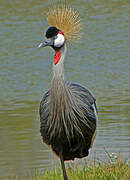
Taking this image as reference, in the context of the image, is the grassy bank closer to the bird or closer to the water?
the bird

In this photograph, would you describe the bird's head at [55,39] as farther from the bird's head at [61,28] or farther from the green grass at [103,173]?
the green grass at [103,173]

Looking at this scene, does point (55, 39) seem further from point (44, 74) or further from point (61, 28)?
point (44, 74)

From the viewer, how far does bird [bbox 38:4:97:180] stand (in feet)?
18.8

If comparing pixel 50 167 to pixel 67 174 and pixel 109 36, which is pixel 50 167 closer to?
pixel 67 174

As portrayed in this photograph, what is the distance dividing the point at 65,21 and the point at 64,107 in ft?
→ 2.88

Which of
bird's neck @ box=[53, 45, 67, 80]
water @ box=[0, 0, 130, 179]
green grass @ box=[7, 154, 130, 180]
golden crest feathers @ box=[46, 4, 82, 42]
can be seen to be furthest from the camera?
water @ box=[0, 0, 130, 179]

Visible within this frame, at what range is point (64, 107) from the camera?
583 centimetres

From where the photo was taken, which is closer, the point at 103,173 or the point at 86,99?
the point at 103,173

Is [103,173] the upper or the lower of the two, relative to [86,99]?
lower

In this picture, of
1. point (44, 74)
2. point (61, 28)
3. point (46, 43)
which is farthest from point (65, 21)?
point (44, 74)

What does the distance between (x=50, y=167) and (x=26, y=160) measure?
58 cm

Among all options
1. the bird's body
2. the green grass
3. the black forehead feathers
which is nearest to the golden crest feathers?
the black forehead feathers

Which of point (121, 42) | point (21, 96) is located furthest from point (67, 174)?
point (121, 42)

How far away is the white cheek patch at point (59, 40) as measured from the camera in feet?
18.7
